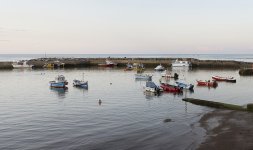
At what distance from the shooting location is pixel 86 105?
50.0 meters

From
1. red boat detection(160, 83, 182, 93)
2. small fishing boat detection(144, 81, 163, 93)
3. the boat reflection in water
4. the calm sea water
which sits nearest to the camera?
the calm sea water

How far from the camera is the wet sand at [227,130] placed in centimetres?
2769

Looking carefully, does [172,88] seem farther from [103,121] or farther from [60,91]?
[103,121]

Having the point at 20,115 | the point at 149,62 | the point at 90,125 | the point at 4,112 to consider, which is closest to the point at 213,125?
the point at 90,125

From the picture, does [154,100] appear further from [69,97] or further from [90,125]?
[90,125]

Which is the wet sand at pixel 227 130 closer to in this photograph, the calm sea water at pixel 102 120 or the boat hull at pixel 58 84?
the calm sea water at pixel 102 120

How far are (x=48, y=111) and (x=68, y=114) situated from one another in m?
4.31

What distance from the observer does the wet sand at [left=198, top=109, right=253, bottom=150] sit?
27689 millimetres

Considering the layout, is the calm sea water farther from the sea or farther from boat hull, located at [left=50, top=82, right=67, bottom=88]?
boat hull, located at [left=50, top=82, right=67, bottom=88]

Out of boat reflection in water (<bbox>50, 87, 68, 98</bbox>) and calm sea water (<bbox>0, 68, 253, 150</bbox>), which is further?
boat reflection in water (<bbox>50, 87, 68, 98</bbox>)

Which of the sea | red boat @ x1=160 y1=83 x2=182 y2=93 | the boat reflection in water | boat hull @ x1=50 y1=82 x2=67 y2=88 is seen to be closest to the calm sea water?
the sea

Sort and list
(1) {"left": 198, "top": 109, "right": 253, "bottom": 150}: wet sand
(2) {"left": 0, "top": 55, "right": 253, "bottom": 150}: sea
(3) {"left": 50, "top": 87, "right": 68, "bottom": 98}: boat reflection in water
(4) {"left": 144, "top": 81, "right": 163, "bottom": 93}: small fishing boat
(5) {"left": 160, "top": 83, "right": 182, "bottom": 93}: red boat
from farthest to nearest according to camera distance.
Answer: (5) {"left": 160, "top": 83, "right": 182, "bottom": 93}: red boat
(4) {"left": 144, "top": 81, "right": 163, "bottom": 93}: small fishing boat
(3) {"left": 50, "top": 87, "right": 68, "bottom": 98}: boat reflection in water
(2) {"left": 0, "top": 55, "right": 253, "bottom": 150}: sea
(1) {"left": 198, "top": 109, "right": 253, "bottom": 150}: wet sand

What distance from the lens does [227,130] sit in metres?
32.8

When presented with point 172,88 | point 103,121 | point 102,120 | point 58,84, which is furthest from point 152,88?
point 103,121
